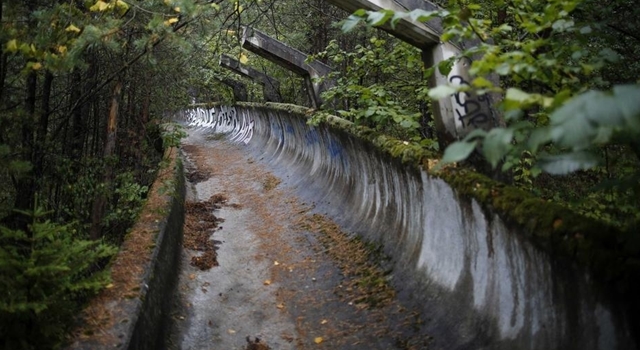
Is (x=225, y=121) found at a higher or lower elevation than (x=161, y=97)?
higher

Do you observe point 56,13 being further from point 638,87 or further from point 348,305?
point 638,87

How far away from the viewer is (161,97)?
13.4m

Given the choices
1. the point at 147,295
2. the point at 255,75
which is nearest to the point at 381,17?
the point at 147,295

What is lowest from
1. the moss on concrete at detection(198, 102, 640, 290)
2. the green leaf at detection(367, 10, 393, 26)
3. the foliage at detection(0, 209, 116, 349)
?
the foliage at detection(0, 209, 116, 349)

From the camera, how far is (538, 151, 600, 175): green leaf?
219 centimetres

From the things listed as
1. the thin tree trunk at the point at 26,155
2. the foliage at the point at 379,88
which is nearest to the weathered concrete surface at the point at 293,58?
the foliage at the point at 379,88

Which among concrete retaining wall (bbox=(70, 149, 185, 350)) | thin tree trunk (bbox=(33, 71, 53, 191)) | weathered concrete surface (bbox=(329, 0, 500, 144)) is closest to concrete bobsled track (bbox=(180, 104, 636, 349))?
weathered concrete surface (bbox=(329, 0, 500, 144))

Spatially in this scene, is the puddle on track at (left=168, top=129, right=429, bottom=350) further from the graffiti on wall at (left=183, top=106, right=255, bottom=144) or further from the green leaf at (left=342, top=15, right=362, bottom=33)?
the graffiti on wall at (left=183, top=106, right=255, bottom=144)

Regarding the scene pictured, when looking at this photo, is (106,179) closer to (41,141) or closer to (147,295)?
(41,141)

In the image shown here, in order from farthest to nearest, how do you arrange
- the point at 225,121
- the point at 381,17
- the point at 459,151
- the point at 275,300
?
the point at 225,121 < the point at 275,300 < the point at 381,17 < the point at 459,151

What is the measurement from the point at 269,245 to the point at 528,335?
502 cm

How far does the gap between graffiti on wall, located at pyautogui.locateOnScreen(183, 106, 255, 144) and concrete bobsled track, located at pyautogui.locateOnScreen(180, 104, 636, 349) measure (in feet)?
35.9

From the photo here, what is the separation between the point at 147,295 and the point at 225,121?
69.1 feet

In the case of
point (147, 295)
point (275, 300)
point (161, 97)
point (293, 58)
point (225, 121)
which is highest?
point (293, 58)
